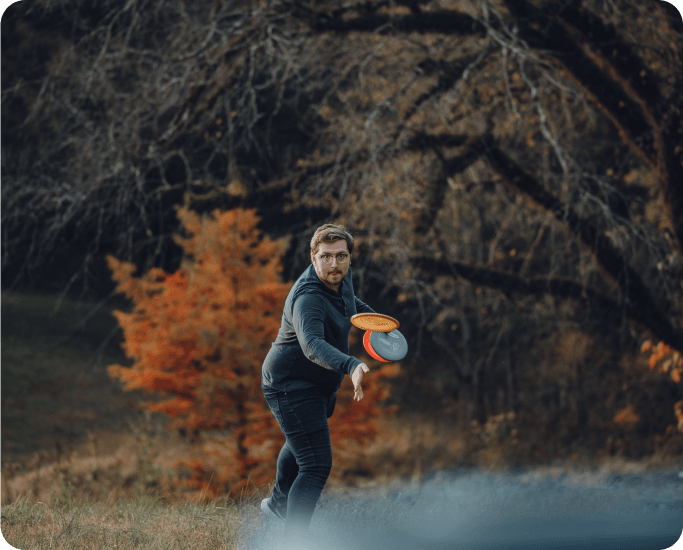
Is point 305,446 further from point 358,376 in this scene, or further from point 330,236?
point 330,236

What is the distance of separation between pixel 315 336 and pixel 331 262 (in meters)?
0.37

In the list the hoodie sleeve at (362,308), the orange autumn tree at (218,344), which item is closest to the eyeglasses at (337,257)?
the hoodie sleeve at (362,308)

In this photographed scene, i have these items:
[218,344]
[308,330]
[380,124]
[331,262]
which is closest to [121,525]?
[308,330]

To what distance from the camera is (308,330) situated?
103 inches

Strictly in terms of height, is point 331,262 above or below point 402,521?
above

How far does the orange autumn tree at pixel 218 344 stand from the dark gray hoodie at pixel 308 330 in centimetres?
349

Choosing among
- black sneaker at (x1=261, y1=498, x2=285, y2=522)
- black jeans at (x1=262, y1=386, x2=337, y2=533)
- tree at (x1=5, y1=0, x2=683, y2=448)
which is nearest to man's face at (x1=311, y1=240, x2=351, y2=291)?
black jeans at (x1=262, y1=386, x2=337, y2=533)

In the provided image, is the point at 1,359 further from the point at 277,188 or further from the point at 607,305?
the point at 607,305

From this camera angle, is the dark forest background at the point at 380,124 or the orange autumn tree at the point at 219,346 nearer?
the dark forest background at the point at 380,124

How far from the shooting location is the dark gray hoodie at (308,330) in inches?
106

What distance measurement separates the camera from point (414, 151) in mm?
6234

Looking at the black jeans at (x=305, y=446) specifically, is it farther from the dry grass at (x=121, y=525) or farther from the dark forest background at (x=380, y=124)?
the dark forest background at (x=380, y=124)

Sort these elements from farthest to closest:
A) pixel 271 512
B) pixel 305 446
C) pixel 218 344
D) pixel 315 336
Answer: pixel 218 344, pixel 271 512, pixel 305 446, pixel 315 336

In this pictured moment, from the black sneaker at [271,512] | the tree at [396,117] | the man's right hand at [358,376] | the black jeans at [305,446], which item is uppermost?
the tree at [396,117]
